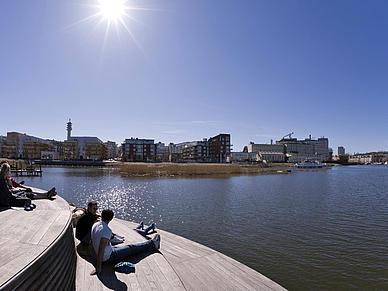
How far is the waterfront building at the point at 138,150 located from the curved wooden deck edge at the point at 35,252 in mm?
97087

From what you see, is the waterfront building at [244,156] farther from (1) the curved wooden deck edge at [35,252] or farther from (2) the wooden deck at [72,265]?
(1) the curved wooden deck edge at [35,252]

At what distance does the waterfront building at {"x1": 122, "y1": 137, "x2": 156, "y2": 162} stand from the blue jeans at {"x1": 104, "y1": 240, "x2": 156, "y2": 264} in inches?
3796

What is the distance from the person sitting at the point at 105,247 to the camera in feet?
14.1

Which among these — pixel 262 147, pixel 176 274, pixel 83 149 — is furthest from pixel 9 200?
pixel 262 147

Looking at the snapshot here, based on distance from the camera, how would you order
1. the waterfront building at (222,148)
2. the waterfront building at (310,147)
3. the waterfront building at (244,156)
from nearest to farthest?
the waterfront building at (222,148) → the waterfront building at (244,156) → the waterfront building at (310,147)

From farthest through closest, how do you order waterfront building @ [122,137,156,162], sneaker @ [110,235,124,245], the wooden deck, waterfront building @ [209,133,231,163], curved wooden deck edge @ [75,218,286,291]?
waterfront building @ [209,133,231,163], waterfront building @ [122,137,156,162], sneaker @ [110,235,124,245], curved wooden deck edge @ [75,218,286,291], the wooden deck

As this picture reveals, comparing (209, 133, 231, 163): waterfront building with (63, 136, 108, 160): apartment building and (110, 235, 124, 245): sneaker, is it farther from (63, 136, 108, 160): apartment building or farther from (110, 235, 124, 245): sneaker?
(110, 235, 124, 245): sneaker

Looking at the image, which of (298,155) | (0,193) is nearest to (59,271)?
(0,193)

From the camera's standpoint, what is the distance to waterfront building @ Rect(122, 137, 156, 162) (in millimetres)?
99250

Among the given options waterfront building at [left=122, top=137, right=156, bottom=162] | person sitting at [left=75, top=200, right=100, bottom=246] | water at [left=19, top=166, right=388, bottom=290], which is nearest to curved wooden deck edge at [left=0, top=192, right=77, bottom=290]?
person sitting at [left=75, top=200, right=100, bottom=246]

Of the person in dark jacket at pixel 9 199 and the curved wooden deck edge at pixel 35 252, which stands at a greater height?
the person in dark jacket at pixel 9 199

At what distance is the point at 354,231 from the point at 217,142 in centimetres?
9276

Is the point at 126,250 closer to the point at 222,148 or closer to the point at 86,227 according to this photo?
the point at 86,227

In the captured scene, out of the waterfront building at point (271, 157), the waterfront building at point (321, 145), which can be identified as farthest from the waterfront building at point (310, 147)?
the waterfront building at point (271, 157)
